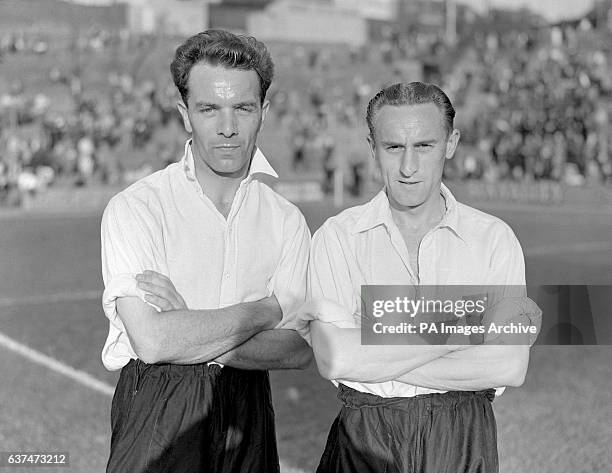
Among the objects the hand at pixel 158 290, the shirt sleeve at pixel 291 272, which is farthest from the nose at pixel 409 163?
the hand at pixel 158 290

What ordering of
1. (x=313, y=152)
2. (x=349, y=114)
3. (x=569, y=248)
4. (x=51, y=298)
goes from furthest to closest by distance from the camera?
(x=349, y=114) → (x=313, y=152) → (x=569, y=248) → (x=51, y=298)

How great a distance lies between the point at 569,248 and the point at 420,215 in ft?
28.5

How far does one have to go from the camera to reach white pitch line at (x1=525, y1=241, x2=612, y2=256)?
9.57m

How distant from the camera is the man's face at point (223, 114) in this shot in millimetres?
1741

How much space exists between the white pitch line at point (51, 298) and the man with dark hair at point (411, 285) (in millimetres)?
5216

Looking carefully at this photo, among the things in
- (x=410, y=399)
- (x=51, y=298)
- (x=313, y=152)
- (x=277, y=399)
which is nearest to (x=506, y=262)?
(x=410, y=399)

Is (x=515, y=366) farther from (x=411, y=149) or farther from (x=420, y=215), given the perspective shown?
(x=411, y=149)

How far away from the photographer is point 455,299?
1725 millimetres

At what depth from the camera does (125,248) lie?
168cm

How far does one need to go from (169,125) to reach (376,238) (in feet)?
51.7

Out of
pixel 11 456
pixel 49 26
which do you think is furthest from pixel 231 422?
pixel 49 26

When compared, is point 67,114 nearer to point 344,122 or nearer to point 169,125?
point 169,125

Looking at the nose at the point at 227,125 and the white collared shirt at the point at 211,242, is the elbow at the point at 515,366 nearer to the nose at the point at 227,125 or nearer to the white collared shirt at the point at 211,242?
the white collared shirt at the point at 211,242

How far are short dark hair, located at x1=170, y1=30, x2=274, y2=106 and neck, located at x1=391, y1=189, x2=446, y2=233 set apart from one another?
40 centimetres
